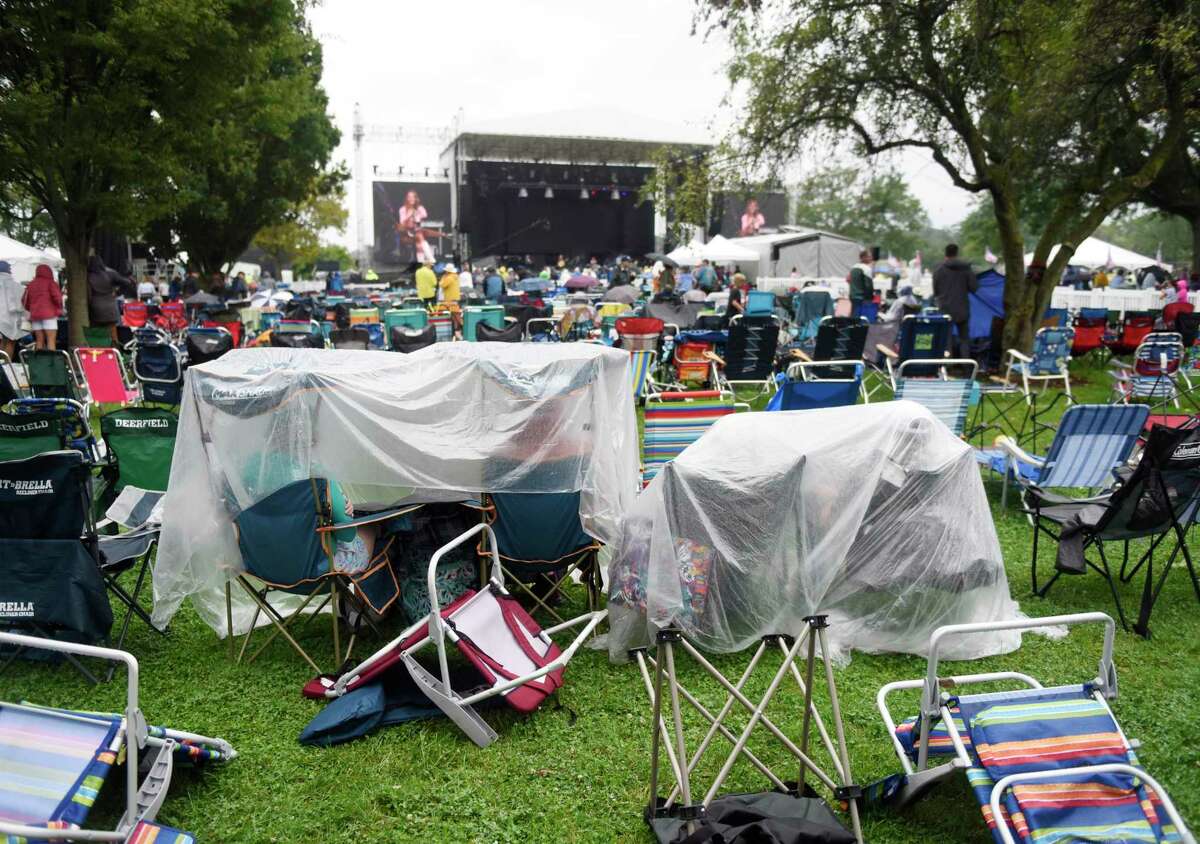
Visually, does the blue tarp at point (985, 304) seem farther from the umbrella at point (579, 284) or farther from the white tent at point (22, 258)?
the white tent at point (22, 258)

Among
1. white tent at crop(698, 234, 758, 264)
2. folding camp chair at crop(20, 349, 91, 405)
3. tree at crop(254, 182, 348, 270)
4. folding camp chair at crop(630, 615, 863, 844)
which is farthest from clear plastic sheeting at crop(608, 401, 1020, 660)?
tree at crop(254, 182, 348, 270)

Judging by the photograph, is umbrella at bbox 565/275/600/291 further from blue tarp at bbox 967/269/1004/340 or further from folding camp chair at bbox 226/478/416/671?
folding camp chair at bbox 226/478/416/671

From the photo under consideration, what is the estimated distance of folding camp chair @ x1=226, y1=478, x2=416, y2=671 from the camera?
12.7ft

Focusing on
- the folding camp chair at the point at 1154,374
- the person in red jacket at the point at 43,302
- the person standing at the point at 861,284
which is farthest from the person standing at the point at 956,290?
the person in red jacket at the point at 43,302

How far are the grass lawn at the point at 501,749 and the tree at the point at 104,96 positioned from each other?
8.05 meters

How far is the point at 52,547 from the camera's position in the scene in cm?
376

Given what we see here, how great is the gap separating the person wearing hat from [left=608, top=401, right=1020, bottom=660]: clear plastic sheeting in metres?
9.87

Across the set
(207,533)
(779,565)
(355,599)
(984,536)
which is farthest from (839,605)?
(207,533)

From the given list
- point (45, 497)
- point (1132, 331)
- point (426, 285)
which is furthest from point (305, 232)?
point (45, 497)

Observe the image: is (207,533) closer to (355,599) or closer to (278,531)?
(278,531)

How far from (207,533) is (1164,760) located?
12.5ft

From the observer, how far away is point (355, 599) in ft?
13.0

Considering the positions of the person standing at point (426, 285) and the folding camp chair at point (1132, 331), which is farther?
the person standing at point (426, 285)

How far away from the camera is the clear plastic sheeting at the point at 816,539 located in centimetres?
379
